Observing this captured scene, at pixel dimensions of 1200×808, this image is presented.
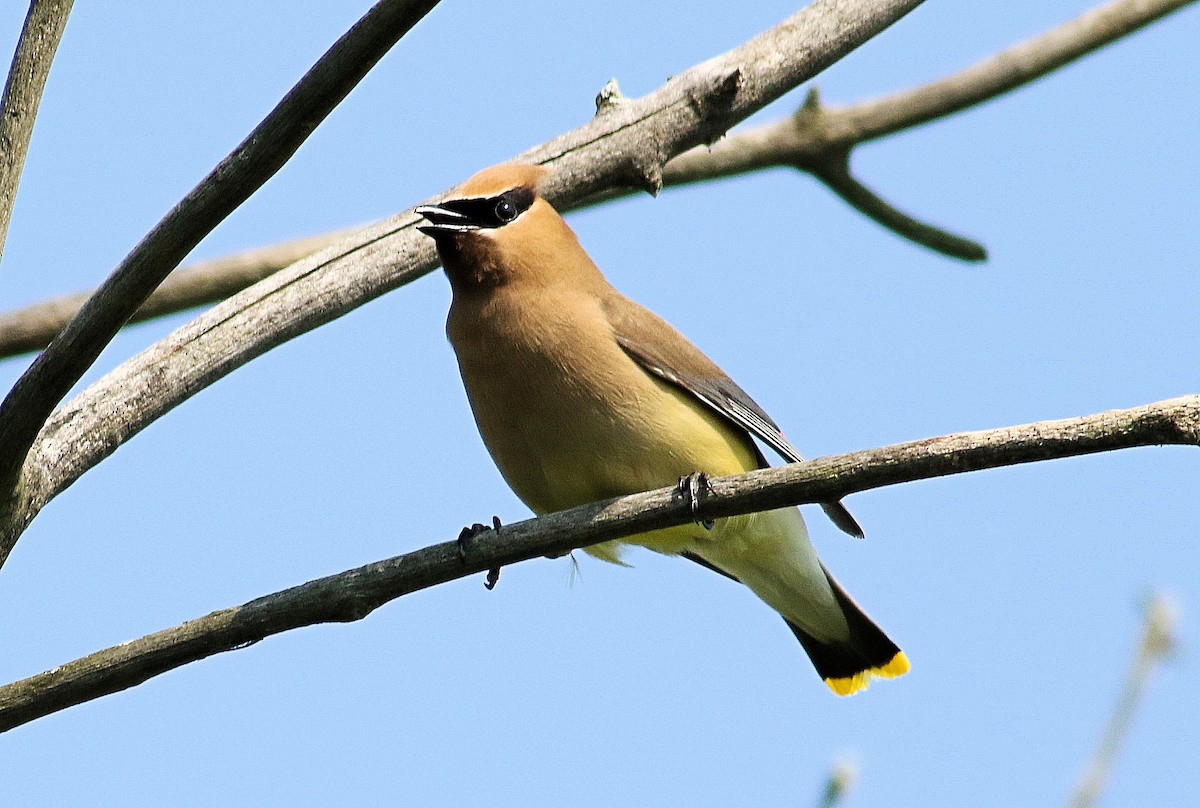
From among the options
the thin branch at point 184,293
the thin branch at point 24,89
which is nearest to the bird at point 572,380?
the thin branch at point 184,293

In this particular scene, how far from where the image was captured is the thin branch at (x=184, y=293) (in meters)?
5.91

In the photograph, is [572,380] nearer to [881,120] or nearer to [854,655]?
[881,120]

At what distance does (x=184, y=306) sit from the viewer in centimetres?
618

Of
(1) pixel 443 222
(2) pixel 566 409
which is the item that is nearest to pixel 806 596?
(2) pixel 566 409

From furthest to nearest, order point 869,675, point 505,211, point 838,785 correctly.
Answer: point 869,675 → point 505,211 → point 838,785

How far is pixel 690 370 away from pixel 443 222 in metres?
1.14

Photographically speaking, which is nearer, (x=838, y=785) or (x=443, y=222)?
(x=838, y=785)

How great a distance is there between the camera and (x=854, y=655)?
23.0 feet

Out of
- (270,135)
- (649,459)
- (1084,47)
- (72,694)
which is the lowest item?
(72,694)

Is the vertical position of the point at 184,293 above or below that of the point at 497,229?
above

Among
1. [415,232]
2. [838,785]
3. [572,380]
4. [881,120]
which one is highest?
[881,120]

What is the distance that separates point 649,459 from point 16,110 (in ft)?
Answer: 7.88

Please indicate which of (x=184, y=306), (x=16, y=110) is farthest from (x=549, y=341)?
(x=16, y=110)

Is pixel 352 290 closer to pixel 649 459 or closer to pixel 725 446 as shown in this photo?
pixel 649 459
